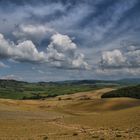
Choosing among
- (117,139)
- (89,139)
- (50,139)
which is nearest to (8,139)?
(50,139)

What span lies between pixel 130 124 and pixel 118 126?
192 cm

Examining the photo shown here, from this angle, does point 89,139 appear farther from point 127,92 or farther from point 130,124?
point 127,92

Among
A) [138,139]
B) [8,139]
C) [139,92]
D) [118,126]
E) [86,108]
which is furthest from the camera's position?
[139,92]

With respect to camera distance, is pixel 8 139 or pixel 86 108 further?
pixel 86 108

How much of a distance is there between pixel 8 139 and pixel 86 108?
66.1 metres

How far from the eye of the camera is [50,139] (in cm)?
3127

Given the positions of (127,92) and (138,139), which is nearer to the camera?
(138,139)

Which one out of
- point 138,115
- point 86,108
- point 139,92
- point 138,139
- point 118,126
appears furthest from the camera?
point 139,92

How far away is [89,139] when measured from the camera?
30.3 metres

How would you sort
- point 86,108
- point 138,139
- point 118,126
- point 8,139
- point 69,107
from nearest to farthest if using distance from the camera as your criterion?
point 138,139
point 8,139
point 118,126
point 86,108
point 69,107

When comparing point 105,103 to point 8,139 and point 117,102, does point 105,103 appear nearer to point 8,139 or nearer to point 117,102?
point 117,102

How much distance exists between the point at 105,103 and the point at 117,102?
11.3 ft

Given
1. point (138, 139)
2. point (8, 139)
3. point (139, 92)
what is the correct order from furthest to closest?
point (139, 92) < point (8, 139) < point (138, 139)

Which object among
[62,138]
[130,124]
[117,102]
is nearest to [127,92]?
[117,102]
